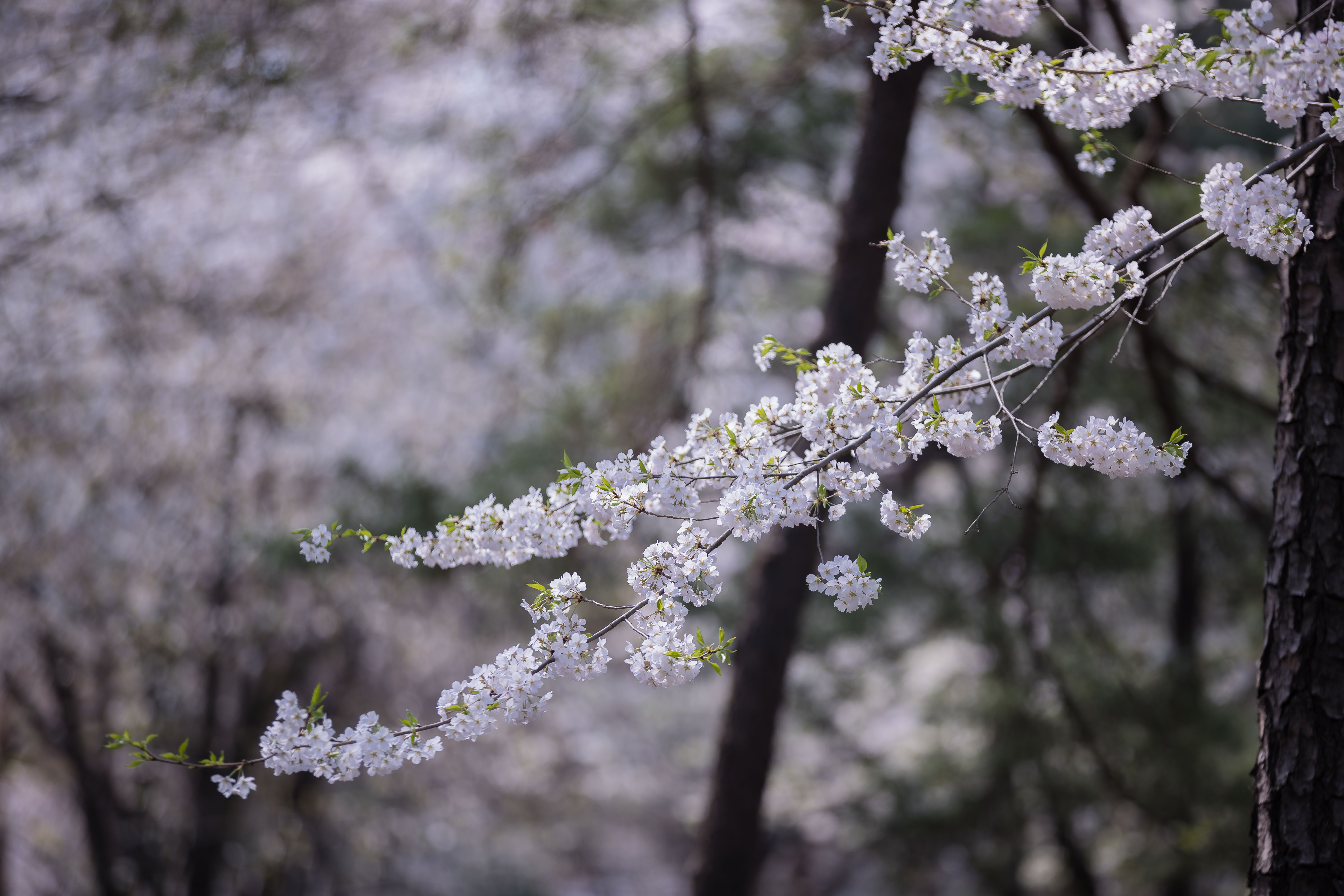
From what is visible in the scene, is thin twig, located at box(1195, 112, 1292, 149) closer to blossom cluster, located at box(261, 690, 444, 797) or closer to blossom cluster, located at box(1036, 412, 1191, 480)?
blossom cluster, located at box(1036, 412, 1191, 480)

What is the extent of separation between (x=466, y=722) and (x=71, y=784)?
711 centimetres

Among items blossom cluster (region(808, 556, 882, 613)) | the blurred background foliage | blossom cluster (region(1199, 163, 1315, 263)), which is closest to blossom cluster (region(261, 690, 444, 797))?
blossom cluster (region(808, 556, 882, 613))

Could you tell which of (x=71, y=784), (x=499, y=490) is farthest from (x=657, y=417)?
(x=71, y=784)

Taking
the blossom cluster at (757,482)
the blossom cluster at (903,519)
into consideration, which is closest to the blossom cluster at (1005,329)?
the blossom cluster at (757,482)

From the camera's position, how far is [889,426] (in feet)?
5.51

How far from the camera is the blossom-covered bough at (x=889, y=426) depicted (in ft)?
5.43

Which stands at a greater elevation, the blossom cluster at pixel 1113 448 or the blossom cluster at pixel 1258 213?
the blossom cluster at pixel 1258 213

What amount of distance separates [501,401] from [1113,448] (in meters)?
5.91

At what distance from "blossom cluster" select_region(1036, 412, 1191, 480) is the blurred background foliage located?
157 cm

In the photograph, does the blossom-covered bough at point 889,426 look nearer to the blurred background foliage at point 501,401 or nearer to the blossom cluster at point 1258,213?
the blossom cluster at point 1258,213

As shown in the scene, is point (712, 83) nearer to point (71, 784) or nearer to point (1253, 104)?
point (1253, 104)

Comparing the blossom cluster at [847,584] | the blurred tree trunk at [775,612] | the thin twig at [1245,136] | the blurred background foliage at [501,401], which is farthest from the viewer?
the blurred background foliage at [501,401]

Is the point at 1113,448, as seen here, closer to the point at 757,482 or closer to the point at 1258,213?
the point at 1258,213

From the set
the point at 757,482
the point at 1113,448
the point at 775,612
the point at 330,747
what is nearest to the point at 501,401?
the point at 775,612
